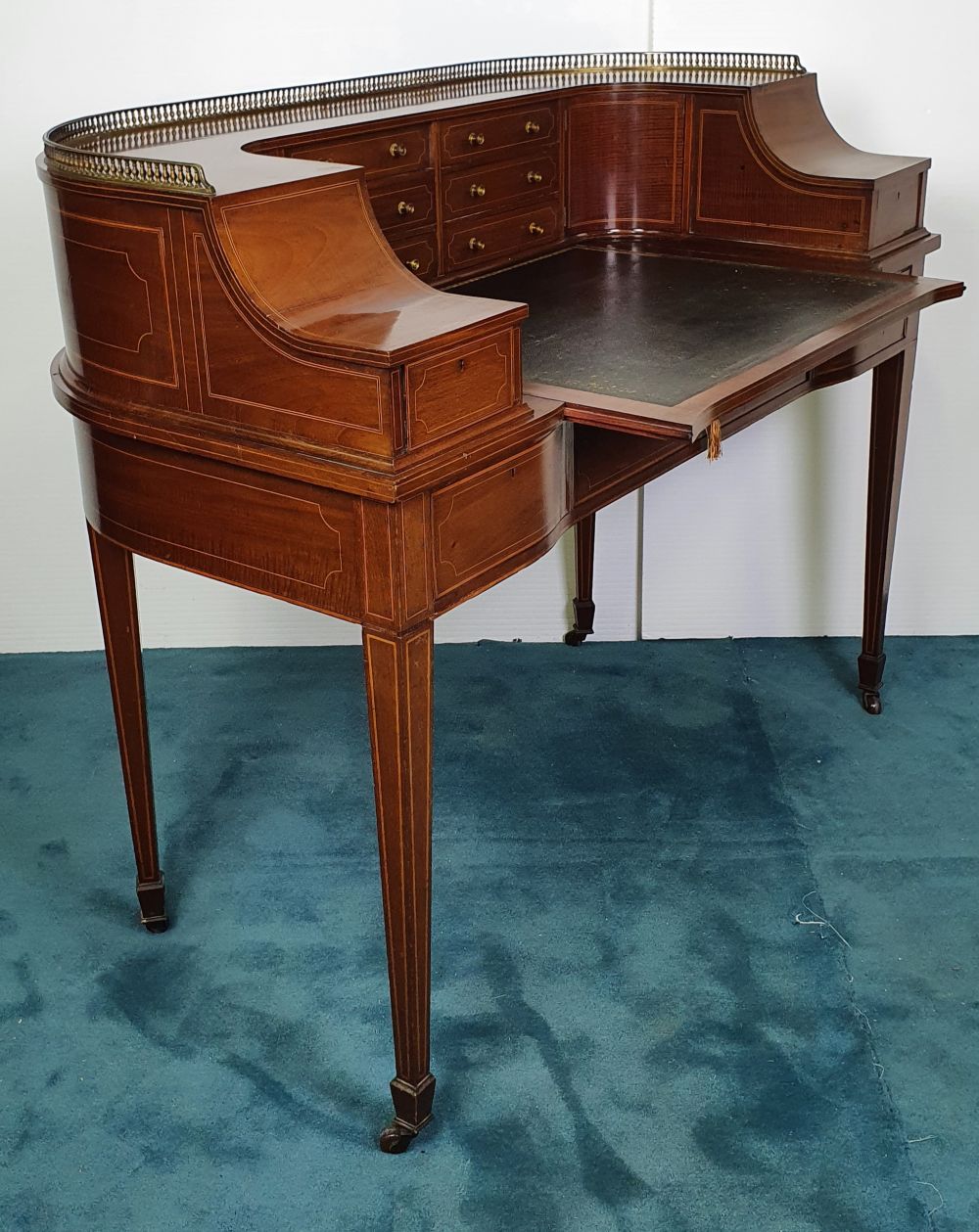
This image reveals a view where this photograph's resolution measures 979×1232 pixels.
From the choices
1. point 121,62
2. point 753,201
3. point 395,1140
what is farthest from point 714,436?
point 121,62

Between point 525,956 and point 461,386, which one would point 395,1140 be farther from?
point 461,386

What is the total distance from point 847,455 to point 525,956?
1828mm

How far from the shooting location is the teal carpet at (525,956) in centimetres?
235

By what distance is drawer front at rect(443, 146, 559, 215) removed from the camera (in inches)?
113

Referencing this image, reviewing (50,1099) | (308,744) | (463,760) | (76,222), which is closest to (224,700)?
(308,744)

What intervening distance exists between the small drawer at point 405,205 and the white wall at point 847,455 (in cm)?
118

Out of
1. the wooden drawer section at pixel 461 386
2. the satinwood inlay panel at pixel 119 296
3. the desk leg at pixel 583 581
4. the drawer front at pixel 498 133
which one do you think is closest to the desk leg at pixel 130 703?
the satinwood inlay panel at pixel 119 296

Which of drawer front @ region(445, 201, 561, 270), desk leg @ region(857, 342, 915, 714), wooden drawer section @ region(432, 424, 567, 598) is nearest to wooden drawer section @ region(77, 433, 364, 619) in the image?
wooden drawer section @ region(432, 424, 567, 598)

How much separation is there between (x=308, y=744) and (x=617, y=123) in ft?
5.19

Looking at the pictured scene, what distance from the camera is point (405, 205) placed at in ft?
9.02

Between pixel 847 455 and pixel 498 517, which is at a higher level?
pixel 498 517

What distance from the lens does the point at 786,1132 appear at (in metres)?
2.42

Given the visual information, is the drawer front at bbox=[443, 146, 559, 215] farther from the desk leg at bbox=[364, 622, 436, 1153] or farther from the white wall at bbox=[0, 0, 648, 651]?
the desk leg at bbox=[364, 622, 436, 1153]

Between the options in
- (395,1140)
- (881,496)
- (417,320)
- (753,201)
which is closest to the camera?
(417,320)
